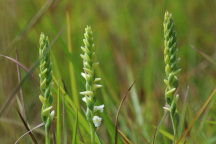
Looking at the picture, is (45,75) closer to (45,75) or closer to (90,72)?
(45,75)

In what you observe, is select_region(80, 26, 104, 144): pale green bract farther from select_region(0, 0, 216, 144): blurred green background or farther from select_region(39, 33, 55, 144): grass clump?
select_region(0, 0, 216, 144): blurred green background

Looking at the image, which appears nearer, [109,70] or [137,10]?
[109,70]

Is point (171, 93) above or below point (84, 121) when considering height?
above

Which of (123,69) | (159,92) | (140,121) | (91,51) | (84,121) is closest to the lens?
(91,51)

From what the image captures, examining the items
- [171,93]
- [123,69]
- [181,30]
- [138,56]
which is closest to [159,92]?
[123,69]

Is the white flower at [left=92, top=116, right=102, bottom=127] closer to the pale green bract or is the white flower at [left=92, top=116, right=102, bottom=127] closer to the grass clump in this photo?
the pale green bract

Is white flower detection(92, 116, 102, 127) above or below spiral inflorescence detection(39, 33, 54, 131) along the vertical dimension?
below

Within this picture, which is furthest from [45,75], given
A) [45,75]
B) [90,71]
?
[90,71]

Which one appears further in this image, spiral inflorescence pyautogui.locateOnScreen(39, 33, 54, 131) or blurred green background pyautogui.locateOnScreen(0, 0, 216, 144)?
blurred green background pyautogui.locateOnScreen(0, 0, 216, 144)

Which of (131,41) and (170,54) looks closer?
(170,54)

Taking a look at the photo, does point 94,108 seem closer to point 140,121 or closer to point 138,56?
point 140,121

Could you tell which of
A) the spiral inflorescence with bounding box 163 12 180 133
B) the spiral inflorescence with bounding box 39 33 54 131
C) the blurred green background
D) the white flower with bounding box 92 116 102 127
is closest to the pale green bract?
the white flower with bounding box 92 116 102 127
